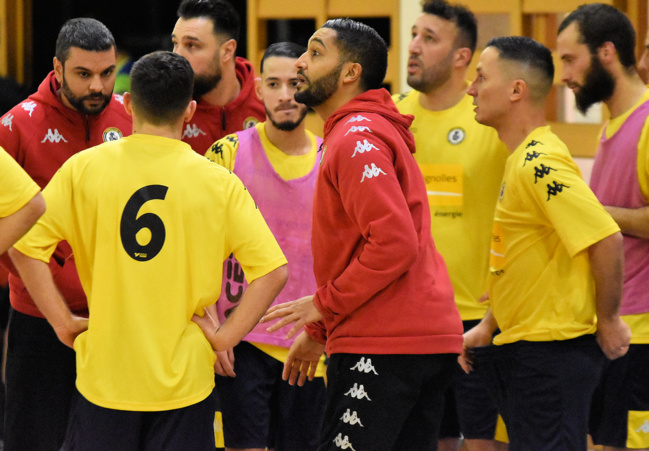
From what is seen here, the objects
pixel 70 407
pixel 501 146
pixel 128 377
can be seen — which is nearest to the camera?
pixel 128 377

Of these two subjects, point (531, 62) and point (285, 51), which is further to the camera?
point (285, 51)

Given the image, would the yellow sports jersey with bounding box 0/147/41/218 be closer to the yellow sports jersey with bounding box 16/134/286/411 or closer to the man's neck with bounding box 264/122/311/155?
the yellow sports jersey with bounding box 16/134/286/411

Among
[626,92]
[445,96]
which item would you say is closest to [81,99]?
[445,96]

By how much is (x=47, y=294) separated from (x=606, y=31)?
228cm

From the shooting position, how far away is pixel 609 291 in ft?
9.50

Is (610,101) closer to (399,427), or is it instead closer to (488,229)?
(488,229)

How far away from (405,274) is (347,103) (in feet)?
1.83

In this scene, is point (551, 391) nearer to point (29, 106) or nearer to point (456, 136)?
point (456, 136)

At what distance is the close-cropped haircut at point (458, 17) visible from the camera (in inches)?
163

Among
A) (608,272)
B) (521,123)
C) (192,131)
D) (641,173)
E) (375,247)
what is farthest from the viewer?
(192,131)

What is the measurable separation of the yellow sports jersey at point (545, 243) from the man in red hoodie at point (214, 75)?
131cm

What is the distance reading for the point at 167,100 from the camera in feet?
8.56

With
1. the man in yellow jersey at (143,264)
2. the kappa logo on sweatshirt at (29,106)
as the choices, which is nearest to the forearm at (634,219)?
the man in yellow jersey at (143,264)

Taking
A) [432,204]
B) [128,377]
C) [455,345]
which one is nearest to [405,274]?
[455,345]
